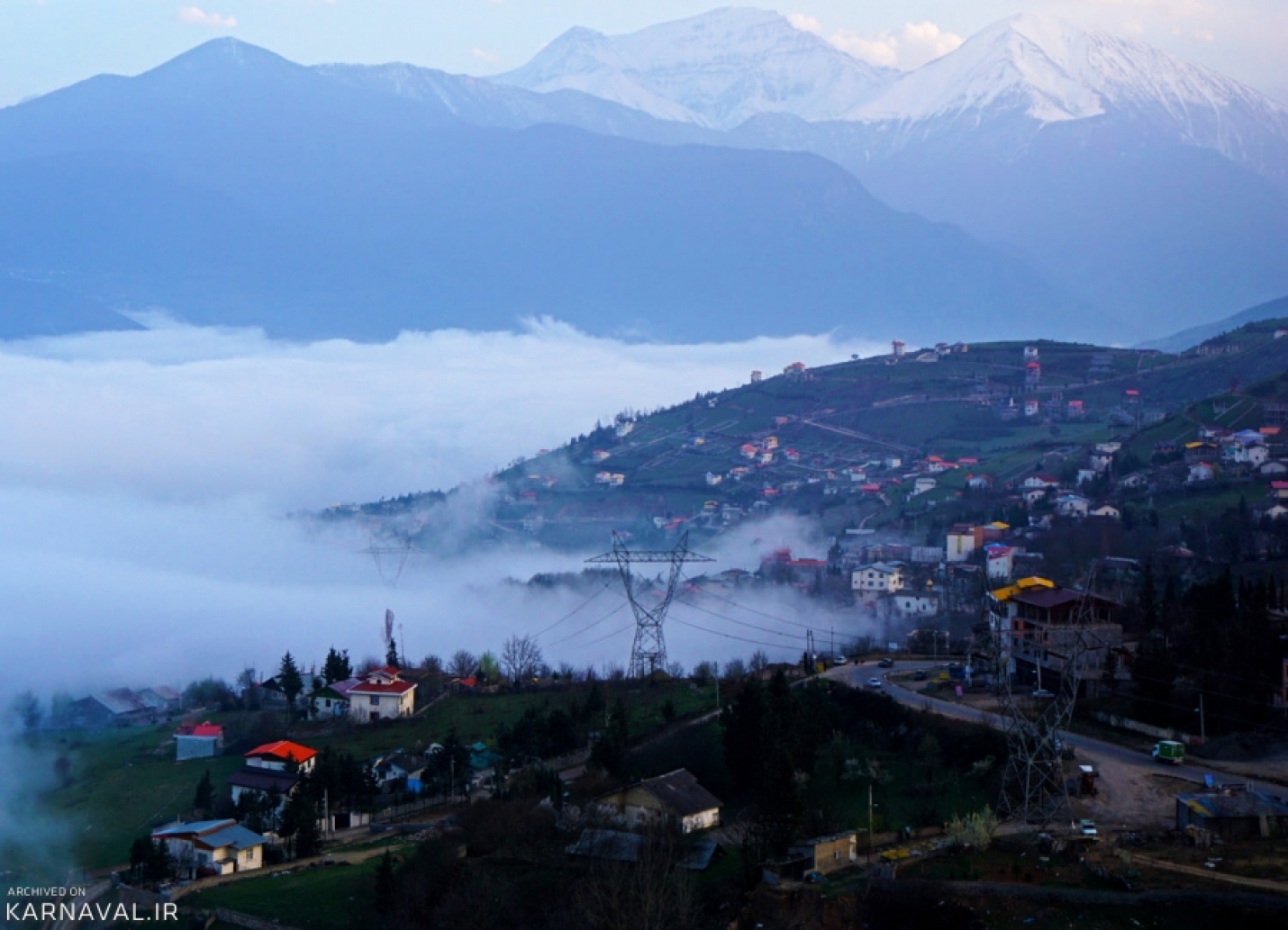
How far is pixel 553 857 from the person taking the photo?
23.1 meters

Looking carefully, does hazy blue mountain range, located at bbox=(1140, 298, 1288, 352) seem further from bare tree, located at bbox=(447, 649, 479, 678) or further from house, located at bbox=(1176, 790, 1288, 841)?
Result: house, located at bbox=(1176, 790, 1288, 841)

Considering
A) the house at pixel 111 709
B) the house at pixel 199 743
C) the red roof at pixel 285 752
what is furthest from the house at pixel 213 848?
the house at pixel 111 709

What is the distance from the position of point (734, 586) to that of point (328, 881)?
136 ft

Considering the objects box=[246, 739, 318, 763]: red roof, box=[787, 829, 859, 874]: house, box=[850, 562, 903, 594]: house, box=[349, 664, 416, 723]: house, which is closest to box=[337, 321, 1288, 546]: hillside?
box=[850, 562, 903, 594]: house

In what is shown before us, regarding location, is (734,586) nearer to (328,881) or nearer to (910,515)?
(910,515)

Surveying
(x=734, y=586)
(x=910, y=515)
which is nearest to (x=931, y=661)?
(x=734, y=586)

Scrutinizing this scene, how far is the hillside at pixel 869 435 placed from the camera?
7956 centimetres

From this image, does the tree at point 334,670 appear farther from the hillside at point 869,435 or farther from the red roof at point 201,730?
the hillside at point 869,435

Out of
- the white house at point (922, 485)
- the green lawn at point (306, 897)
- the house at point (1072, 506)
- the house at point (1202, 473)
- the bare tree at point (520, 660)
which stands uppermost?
the white house at point (922, 485)

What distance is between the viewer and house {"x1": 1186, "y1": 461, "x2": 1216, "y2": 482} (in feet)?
198

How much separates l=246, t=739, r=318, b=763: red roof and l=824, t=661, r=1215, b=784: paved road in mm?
11315

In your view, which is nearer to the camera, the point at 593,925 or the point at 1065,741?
the point at 593,925

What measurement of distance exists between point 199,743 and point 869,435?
63.0 metres

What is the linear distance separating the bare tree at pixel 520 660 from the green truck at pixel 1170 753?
19.0m
